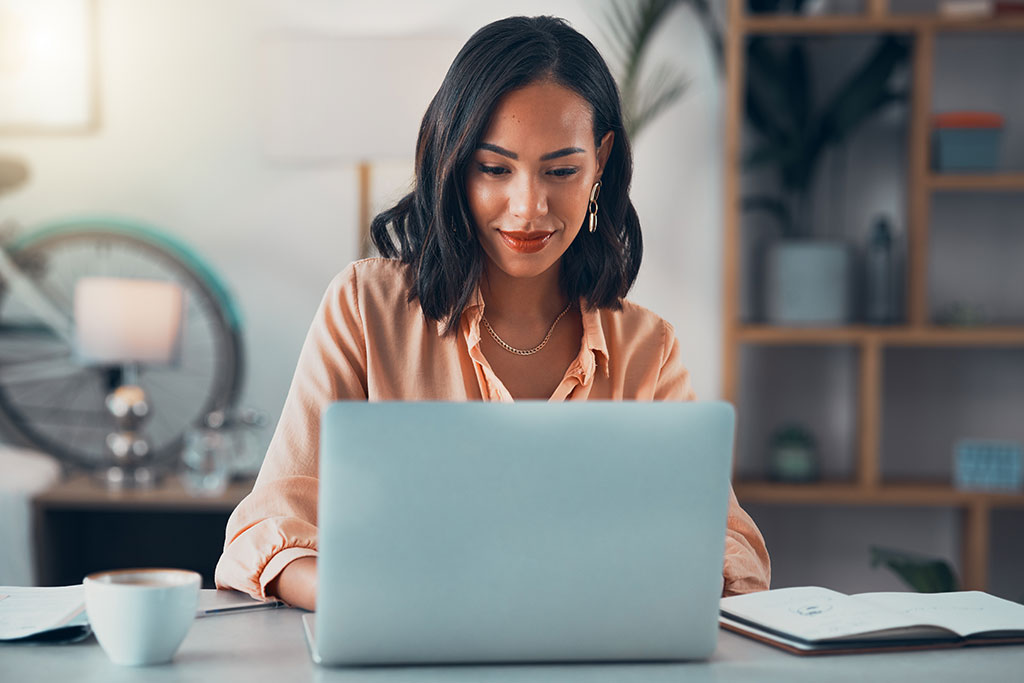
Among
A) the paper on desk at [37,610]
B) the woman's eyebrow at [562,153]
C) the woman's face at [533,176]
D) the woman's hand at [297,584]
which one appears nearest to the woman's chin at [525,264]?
the woman's face at [533,176]

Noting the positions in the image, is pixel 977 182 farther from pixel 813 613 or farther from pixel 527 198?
pixel 813 613

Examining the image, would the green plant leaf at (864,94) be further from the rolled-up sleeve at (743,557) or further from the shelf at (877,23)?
the rolled-up sleeve at (743,557)

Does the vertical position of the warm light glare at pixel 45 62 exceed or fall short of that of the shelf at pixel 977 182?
it exceeds it

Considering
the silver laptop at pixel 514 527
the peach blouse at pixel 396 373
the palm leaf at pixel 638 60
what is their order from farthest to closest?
the palm leaf at pixel 638 60 < the peach blouse at pixel 396 373 < the silver laptop at pixel 514 527

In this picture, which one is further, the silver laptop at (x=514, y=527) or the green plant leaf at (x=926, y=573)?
the green plant leaf at (x=926, y=573)

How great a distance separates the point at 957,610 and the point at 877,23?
2068mm

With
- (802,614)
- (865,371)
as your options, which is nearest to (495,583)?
(802,614)

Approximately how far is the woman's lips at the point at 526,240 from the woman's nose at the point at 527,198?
0.03 metres

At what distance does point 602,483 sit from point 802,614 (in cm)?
32

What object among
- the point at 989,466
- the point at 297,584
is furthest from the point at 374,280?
the point at 989,466

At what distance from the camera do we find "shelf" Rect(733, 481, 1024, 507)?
9.18ft

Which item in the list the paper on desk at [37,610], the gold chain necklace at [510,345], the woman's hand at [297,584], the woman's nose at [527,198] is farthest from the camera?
the gold chain necklace at [510,345]

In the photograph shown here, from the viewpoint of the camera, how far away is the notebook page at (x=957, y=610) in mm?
966

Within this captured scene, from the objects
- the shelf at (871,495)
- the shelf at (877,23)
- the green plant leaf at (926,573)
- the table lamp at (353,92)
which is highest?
the shelf at (877,23)
